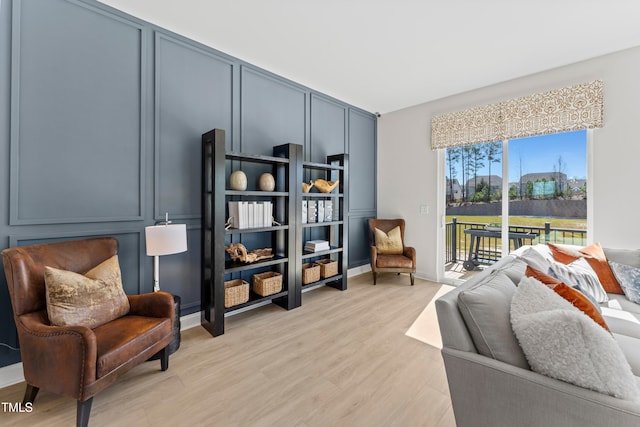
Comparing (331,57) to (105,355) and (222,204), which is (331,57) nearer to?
(222,204)

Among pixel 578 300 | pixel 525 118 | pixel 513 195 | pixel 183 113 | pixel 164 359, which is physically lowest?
pixel 164 359

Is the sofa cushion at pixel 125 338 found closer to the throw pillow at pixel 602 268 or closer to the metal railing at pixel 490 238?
the throw pillow at pixel 602 268

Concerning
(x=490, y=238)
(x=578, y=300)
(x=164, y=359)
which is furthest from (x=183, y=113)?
(x=490, y=238)

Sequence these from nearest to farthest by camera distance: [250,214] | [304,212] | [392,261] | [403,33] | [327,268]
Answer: [403,33], [250,214], [304,212], [327,268], [392,261]

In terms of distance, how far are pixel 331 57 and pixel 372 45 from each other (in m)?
0.47

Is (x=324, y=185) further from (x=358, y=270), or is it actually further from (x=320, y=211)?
(x=358, y=270)

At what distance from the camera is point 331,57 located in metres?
3.01

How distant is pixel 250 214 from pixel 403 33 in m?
2.29

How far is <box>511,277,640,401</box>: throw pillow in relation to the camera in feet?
3.06

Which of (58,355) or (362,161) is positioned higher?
(362,161)

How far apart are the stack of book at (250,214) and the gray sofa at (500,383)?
2.05 metres

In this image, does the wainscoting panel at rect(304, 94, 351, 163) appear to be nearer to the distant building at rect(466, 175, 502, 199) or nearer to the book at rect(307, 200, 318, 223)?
the book at rect(307, 200, 318, 223)

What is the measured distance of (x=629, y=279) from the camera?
2158 mm

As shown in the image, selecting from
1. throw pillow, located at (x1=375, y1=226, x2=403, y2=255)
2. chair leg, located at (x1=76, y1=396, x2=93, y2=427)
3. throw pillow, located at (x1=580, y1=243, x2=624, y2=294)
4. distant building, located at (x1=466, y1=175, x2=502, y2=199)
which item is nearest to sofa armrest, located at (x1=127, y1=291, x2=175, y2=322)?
chair leg, located at (x1=76, y1=396, x2=93, y2=427)
